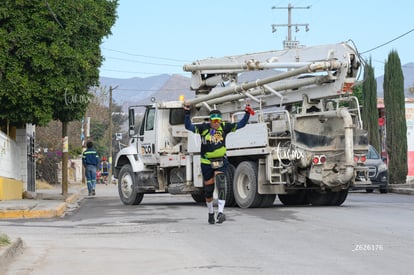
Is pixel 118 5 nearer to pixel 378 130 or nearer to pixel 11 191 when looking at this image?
pixel 11 191

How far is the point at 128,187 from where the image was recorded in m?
21.8

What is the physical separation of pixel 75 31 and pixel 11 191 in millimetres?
4769

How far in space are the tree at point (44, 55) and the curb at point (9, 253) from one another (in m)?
11.3

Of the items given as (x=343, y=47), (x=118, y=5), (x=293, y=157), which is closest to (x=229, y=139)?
(x=293, y=157)

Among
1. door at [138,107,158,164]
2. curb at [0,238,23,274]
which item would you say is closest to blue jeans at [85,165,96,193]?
door at [138,107,158,164]

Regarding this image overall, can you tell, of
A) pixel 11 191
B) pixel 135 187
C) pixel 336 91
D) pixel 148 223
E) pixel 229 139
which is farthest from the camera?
pixel 11 191

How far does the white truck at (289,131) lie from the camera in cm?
1722

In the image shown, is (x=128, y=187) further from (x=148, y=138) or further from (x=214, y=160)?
(x=214, y=160)

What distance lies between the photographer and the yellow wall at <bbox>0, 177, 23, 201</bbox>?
21.2 m

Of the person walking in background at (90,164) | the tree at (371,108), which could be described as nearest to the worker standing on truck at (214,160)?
the person walking in background at (90,164)

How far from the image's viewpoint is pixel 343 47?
685 inches

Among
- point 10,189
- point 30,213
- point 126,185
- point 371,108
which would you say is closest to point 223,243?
point 30,213

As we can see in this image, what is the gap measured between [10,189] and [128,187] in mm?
3424

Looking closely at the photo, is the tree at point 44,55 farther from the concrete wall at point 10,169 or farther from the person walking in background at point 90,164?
the person walking in background at point 90,164
